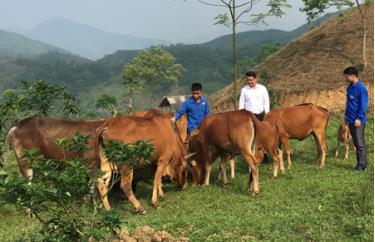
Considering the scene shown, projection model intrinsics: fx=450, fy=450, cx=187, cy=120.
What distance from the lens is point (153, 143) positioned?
842 cm

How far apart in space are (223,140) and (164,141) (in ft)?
4.47

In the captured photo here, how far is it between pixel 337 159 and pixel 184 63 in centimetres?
13305

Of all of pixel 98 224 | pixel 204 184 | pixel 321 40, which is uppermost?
pixel 321 40

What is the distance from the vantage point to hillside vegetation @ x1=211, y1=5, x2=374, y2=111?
69.1 ft

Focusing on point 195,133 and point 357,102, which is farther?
point 195,133

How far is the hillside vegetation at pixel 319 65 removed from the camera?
2106 centimetres

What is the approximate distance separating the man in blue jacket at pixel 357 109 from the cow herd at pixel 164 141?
126 centimetres

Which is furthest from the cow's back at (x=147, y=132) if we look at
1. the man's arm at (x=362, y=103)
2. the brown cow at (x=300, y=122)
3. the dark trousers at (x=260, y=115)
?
the man's arm at (x=362, y=103)

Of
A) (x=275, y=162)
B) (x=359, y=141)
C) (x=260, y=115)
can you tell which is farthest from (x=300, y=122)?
(x=359, y=141)

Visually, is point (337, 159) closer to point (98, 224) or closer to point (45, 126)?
point (45, 126)

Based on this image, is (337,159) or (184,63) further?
(184,63)

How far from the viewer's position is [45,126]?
9156 millimetres

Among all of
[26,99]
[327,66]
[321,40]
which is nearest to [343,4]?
[327,66]

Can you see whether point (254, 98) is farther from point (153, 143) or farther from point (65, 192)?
point (65, 192)
